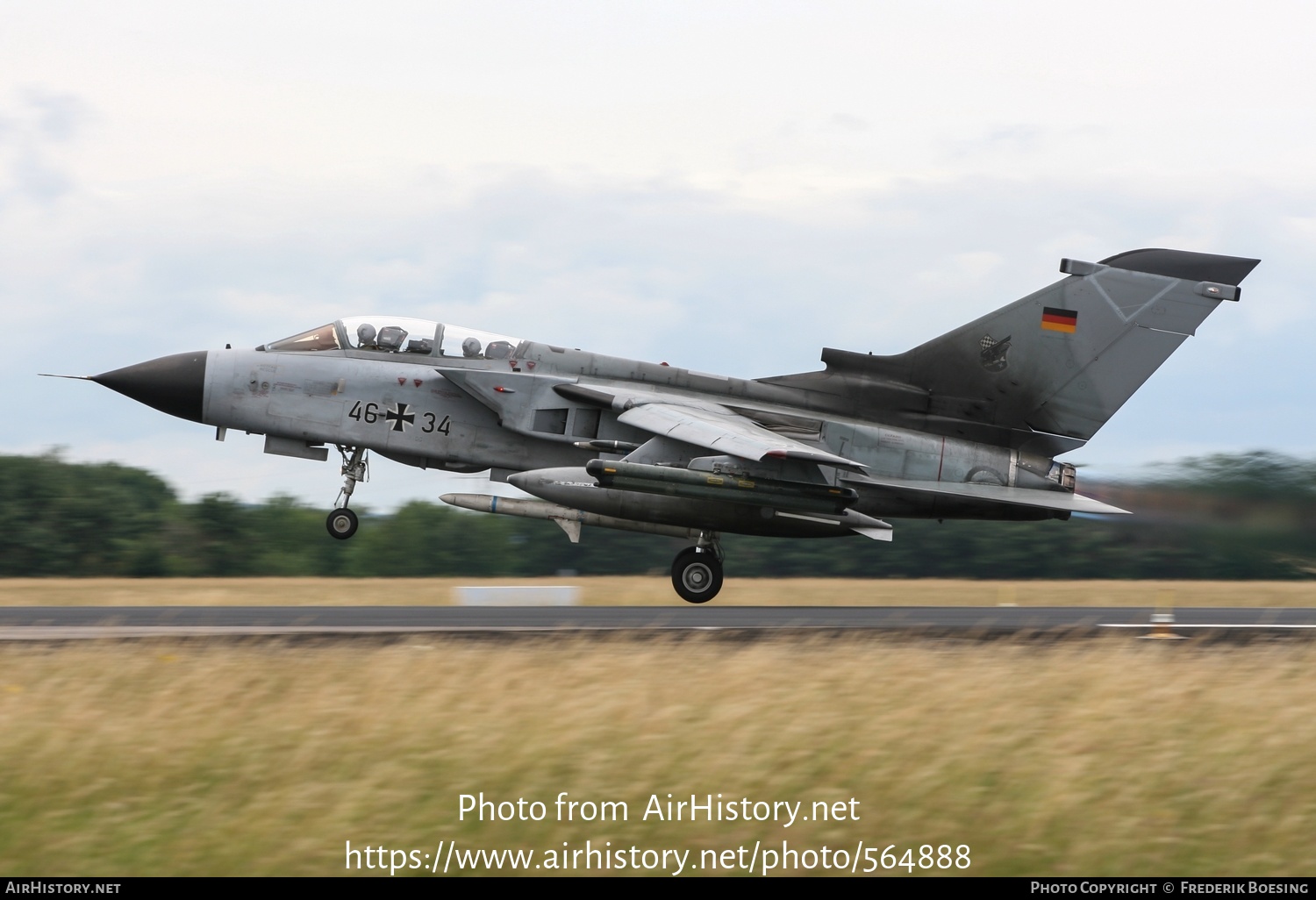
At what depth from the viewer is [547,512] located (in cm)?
1548

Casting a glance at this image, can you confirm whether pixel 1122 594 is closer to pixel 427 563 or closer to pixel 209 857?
pixel 209 857

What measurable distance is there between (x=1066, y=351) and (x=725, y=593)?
233 inches

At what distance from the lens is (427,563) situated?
3972cm

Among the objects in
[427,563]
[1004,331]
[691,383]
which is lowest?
[427,563]

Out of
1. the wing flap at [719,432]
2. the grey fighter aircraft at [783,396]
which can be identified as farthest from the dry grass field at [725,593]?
the wing flap at [719,432]

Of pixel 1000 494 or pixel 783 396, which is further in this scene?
pixel 783 396

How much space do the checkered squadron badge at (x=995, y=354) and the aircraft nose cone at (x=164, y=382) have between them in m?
10.2

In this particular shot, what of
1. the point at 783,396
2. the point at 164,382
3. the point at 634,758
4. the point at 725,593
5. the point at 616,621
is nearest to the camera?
the point at 634,758

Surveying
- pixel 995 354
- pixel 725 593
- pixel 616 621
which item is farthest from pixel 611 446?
pixel 995 354

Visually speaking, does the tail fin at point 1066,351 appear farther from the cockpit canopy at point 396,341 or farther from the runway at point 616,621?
the cockpit canopy at point 396,341

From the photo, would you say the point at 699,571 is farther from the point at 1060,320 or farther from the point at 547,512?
the point at 1060,320

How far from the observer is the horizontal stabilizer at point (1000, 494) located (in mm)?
16031
